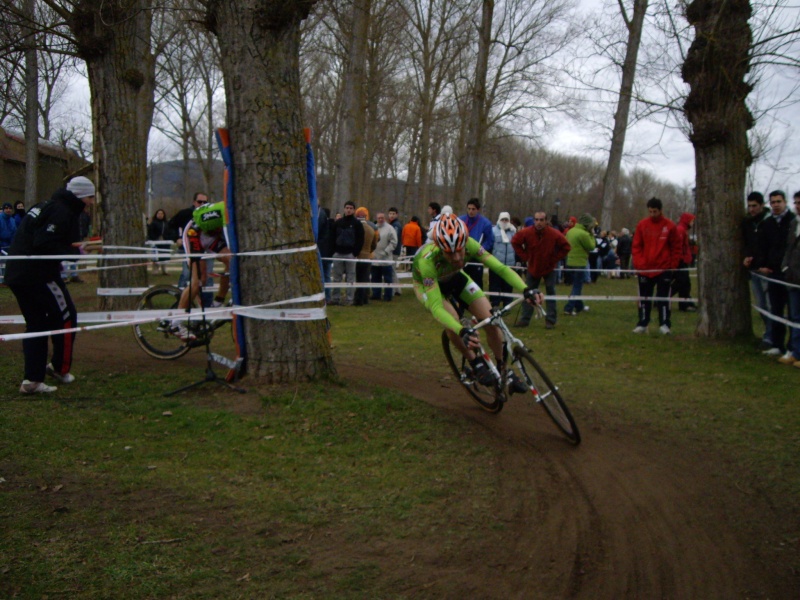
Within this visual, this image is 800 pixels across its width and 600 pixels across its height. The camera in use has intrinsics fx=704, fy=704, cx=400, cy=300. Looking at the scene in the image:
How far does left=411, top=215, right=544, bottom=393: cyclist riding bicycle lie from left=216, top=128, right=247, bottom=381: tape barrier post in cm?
186

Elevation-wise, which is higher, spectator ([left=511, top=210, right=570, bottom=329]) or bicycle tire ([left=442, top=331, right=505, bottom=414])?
spectator ([left=511, top=210, right=570, bottom=329])

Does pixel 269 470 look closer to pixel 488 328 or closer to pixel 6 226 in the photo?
pixel 488 328

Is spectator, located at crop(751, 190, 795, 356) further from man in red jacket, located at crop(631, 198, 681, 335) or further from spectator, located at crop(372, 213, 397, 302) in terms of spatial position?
spectator, located at crop(372, 213, 397, 302)

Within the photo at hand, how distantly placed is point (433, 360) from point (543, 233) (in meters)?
4.38

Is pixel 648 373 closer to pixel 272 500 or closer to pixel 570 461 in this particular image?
pixel 570 461

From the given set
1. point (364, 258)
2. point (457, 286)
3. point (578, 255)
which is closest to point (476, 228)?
point (578, 255)

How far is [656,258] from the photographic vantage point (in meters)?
12.3

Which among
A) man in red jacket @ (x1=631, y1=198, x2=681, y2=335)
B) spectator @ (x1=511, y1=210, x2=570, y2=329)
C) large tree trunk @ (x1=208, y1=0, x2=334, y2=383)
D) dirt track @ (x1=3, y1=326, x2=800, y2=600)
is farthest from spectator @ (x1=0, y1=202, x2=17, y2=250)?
man in red jacket @ (x1=631, y1=198, x2=681, y2=335)

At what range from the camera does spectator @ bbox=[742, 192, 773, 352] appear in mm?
10430

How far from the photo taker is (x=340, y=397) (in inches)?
279

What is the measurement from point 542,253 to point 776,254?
13.5 ft

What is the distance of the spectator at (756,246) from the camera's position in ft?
34.2

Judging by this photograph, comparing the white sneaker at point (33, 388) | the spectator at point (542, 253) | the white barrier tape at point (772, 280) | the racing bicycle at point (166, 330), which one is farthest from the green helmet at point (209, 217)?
the white barrier tape at point (772, 280)

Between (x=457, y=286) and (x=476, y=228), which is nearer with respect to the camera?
(x=457, y=286)
